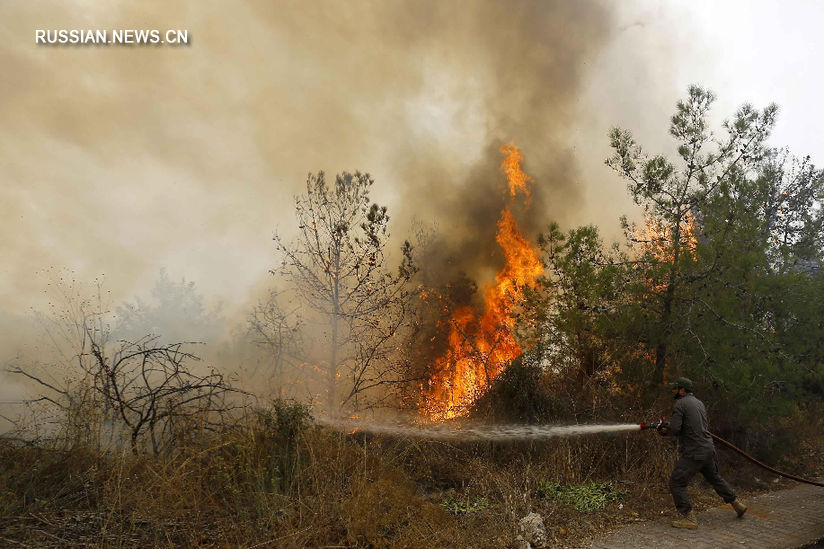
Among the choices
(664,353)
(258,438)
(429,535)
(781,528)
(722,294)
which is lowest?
(781,528)

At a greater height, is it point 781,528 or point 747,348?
point 747,348

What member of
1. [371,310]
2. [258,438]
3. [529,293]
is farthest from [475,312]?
[258,438]

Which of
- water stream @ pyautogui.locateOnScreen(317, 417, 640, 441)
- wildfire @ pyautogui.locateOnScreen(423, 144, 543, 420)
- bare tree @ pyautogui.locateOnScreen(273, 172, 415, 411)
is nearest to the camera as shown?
water stream @ pyautogui.locateOnScreen(317, 417, 640, 441)

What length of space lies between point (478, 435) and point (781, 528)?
483 cm

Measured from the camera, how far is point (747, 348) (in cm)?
895

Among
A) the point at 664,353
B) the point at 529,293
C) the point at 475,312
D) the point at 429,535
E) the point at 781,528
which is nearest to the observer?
the point at 429,535

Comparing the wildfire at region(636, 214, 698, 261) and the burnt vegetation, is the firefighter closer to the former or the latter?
the burnt vegetation

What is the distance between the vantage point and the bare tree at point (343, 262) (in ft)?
46.4

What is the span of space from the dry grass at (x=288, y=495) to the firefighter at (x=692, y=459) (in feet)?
2.13

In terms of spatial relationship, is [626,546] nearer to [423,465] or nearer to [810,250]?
[423,465]

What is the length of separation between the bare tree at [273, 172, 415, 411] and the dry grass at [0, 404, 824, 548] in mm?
5955

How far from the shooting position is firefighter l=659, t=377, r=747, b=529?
22.9 feet

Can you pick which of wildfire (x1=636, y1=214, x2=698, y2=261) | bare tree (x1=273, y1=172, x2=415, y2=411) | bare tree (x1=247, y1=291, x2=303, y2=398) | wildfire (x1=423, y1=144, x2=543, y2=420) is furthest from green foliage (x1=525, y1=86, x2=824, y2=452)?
bare tree (x1=247, y1=291, x2=303, y2=398)

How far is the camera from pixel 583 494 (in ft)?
25.3
